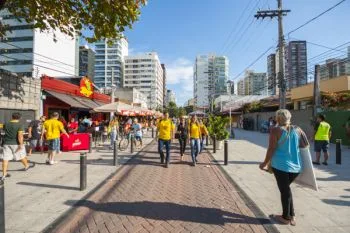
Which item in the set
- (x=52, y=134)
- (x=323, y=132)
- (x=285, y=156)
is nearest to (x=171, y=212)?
(x=285, y=156)

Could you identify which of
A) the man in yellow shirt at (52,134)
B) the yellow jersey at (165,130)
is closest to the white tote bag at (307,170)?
the yellow jersey at (165,130)

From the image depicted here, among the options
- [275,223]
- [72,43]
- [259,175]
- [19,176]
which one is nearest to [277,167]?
[275,223]

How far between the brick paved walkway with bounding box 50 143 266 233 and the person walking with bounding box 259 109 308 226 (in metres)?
0.65

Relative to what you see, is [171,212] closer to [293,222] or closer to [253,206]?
[253,206]

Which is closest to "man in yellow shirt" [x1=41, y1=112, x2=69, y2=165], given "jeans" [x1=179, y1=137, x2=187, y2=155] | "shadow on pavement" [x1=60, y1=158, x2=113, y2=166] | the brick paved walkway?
"shadow on pavement" [x1=60, y1=158, x2=113, y2=166]

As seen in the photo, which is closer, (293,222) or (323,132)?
(293,222)

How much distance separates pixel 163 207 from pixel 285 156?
2.45 m

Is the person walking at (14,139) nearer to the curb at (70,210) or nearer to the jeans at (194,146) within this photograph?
the curb at (70,210)

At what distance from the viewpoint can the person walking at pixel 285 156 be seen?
181 inches

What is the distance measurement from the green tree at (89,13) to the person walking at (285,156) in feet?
17.1

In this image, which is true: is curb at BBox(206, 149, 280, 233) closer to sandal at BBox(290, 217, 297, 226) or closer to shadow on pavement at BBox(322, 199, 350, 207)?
sandal at BBox(290, 217, 297, 226)

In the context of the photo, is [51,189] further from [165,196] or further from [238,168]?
[238,168]

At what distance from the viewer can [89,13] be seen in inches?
338

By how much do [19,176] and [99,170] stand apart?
7.30 feet
